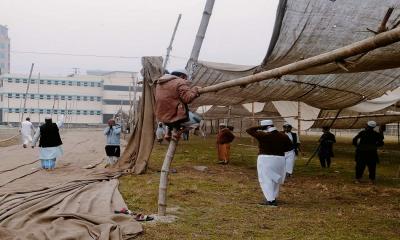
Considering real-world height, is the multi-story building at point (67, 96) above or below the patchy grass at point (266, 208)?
above

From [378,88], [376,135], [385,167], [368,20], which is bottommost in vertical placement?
[385,167]

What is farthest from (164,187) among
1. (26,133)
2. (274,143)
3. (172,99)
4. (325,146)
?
(26,133)

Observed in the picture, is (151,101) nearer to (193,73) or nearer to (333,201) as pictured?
(193,73)

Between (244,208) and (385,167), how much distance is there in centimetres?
853

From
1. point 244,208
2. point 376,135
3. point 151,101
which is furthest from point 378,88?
point 151,101

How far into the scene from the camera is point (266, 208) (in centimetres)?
676

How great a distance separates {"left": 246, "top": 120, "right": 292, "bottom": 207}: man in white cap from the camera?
710 cm

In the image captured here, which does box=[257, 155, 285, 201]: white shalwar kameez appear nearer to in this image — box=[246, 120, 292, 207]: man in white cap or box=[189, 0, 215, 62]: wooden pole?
box=[246, 120, 292, 207]: man in white cap

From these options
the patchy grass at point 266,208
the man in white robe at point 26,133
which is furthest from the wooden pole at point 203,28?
the man in white robe at point 26,133

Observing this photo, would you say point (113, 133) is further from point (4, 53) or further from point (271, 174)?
point (4, 53)

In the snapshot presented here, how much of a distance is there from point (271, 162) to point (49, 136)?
663 centimetres

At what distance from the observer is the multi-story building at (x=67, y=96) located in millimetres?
62000

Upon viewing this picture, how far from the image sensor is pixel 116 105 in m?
72.3

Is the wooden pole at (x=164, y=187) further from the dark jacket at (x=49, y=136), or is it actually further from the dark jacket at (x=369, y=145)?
the dark jacket at (x=49, y=136)
